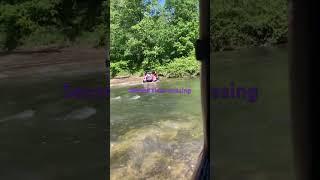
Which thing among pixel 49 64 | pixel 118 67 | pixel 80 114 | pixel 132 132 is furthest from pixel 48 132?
pixel 118 67

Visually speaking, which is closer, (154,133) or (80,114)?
(154,133)

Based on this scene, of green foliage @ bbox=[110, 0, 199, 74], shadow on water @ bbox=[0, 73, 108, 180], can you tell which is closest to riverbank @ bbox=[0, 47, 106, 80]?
shadow on water @ bbox=[0, 73, 108, 180]

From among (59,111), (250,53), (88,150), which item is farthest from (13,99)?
(250,53)

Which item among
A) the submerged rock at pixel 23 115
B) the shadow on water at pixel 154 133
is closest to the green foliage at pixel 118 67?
the shadow on water at pixel 154 133

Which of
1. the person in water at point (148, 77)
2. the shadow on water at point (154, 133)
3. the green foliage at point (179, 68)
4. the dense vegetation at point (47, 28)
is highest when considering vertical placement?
the dense vegetation at point (47, 28)

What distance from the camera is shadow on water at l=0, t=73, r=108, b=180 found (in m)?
4.38

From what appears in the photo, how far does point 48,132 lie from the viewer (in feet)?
20.0

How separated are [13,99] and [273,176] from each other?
6.57 m

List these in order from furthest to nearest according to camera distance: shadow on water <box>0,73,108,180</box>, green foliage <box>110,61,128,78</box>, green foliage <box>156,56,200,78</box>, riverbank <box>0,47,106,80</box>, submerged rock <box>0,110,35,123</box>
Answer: green foliage <box>110,61,128,78</box> < green foliage <box>156,56,200,78</box> < riverbank <box>0,47,106,80</box> < submerged rock <box>0,110,35,123</box> < shadow on water <box>0,73,108,180</box>

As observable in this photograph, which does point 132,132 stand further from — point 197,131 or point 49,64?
point 49,64

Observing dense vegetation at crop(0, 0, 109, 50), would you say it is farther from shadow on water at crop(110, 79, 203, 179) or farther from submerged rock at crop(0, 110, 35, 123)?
shadow on water at crop(110, 79, 203, 179)

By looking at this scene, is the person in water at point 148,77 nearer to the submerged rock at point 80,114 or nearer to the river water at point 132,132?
the river water at point 132,132

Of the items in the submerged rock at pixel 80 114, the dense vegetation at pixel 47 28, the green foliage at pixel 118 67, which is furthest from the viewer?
the green foliage at pixel 118 67

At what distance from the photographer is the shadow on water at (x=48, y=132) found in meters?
4.38
